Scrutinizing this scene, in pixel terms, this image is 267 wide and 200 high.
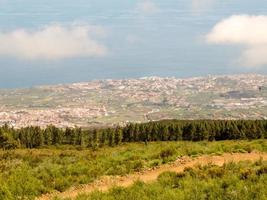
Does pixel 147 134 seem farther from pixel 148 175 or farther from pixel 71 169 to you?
pixel 148 175

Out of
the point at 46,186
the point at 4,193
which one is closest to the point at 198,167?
the point at 46,186

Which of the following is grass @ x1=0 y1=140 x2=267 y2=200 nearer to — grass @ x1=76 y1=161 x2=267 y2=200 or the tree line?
grass @ x1=76 y1=161 x2=267 y2=200

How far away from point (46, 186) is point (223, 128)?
279ft

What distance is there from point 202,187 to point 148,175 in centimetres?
584

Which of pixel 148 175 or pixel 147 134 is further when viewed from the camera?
pixel 147 134

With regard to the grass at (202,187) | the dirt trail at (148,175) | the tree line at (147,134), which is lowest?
the tree line at (147,134)

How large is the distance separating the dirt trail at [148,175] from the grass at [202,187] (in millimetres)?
1230

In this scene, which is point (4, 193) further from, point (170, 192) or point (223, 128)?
point (223, 128)

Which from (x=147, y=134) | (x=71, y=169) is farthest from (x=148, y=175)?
(x=147, y=134)

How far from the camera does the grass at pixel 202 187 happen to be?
13.1 meters

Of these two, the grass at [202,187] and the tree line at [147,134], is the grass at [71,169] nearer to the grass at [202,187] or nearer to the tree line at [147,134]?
the grass at [202,187]

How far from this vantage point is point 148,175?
1981cm

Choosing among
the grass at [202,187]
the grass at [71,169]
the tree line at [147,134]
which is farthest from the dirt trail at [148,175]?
the tree line at [147,134]

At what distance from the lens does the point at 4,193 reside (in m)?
15.8
